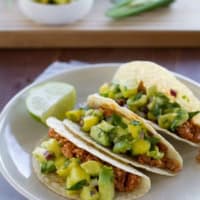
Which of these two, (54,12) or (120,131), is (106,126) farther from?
(54,12)

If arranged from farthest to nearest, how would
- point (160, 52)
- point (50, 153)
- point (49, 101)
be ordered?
1. point (160, 52)
2. point (49, 101)
3. point (50, 153)

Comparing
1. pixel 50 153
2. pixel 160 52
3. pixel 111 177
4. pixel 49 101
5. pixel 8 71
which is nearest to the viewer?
pixel 111 177

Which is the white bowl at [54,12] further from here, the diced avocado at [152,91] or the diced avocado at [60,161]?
the diced avocado at [60,161]

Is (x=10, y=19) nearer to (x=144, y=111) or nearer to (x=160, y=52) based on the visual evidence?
(x=160, y=52)

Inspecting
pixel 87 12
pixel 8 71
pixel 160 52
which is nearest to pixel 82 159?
pixel 8 71

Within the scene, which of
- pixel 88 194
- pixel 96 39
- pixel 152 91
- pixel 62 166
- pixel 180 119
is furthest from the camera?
pixel 96 39

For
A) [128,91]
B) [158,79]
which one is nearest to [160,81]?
[158,79]

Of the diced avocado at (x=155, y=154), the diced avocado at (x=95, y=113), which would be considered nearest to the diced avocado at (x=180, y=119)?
the diced avocado at (x=155, y=154)
